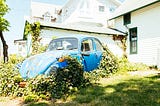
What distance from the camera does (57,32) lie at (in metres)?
18.6

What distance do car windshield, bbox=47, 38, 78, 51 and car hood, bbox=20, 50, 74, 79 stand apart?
87 cm

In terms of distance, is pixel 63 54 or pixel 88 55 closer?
pixel 63 54

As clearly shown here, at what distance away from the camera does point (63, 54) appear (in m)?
8.70

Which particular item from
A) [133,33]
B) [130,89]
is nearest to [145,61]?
[133,33]

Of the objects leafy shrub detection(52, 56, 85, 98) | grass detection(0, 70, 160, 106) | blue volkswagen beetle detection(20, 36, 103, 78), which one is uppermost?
blue volkswagen beetle detection(20, 36, 103, 78)

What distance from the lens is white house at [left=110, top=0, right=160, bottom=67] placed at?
53.9 feet

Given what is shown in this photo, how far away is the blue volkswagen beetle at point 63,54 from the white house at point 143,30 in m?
6.76

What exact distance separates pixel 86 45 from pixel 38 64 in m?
2.51

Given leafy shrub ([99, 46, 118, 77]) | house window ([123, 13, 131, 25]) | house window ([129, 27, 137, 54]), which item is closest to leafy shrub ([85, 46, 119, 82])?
leafy shrub ([99, 46, 118, 77])

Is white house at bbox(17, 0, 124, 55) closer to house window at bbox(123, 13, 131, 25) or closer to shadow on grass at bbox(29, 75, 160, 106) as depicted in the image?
house window at bbox(123, 13, 131, 25)

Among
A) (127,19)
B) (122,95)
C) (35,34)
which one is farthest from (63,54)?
(127,19)

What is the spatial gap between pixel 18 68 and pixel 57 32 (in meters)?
9.92

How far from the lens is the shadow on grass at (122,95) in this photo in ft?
20.7

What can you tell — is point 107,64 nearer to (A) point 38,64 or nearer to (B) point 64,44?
(B) point 64,44
